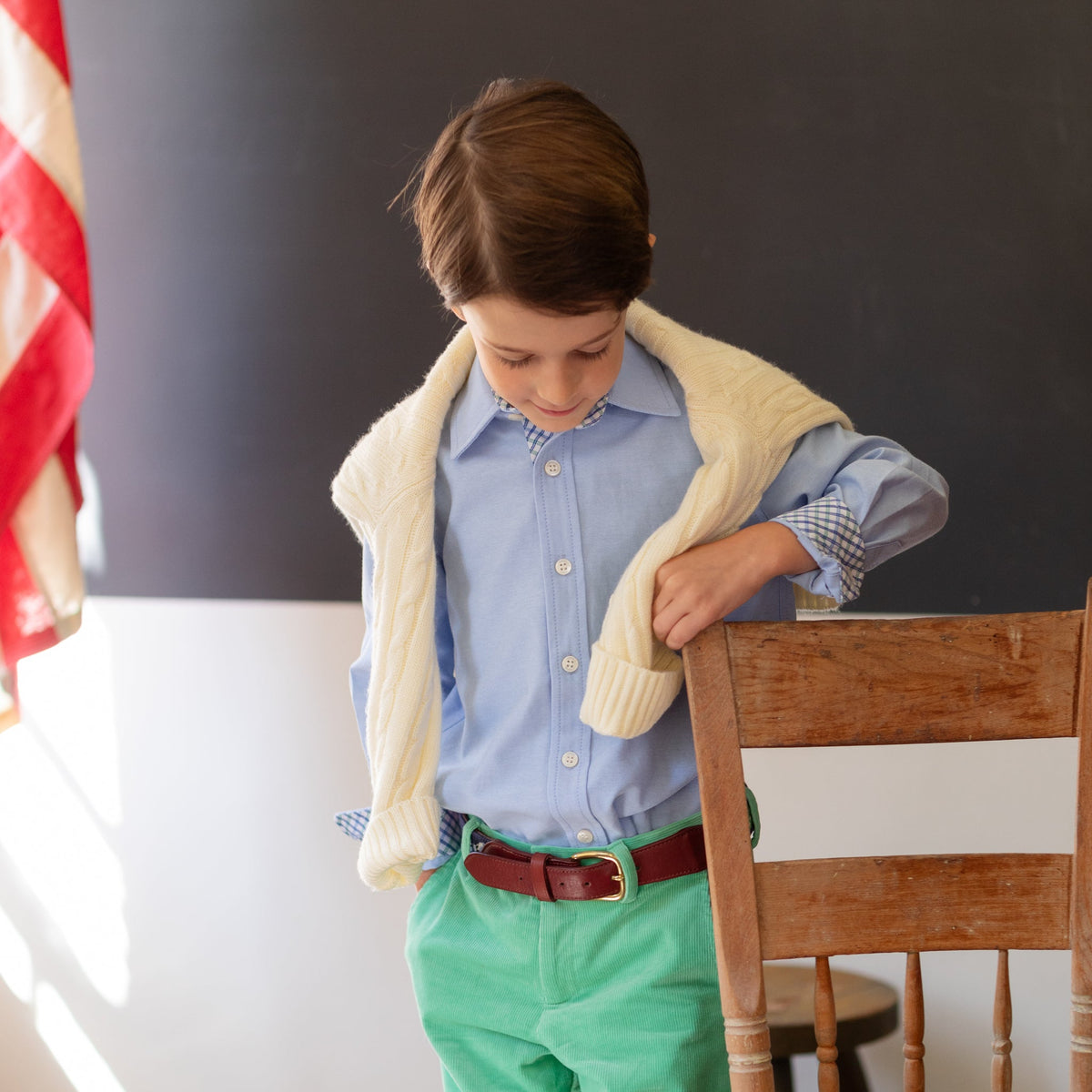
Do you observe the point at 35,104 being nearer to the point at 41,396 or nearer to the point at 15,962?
the point at 41,396

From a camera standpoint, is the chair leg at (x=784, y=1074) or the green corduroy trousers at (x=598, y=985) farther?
the chair leg at (x=784, y=1074)

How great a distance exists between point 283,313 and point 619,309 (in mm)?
793

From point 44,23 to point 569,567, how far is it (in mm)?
961

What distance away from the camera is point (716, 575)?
2.49ft

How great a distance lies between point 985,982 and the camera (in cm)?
137

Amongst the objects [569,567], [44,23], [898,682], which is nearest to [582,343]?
[569,567]

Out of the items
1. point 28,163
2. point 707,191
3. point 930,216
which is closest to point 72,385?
point 28,163

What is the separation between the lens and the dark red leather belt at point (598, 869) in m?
0.82

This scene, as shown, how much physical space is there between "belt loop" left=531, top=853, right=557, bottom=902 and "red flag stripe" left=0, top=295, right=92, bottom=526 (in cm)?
81

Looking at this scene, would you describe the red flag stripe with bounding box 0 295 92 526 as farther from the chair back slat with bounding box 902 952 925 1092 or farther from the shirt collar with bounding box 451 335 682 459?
the chair back slat with bounding box 902 952 925 1092

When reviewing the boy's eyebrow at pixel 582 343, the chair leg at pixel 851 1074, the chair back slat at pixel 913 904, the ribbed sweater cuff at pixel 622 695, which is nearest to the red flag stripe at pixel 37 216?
the boy's eyebrow at pixel 582 343

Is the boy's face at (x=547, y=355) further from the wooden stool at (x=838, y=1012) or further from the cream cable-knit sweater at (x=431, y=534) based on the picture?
the wooden stool at (x=838, y=1012)

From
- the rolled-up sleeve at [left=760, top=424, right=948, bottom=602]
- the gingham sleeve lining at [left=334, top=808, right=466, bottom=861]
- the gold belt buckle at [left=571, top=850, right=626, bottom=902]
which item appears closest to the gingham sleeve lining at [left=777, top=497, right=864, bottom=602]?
the rolled-up sleeve at [left=760, top=424, right=948, bottom=602]

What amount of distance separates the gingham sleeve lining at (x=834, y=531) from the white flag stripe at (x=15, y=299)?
37.4 inches
